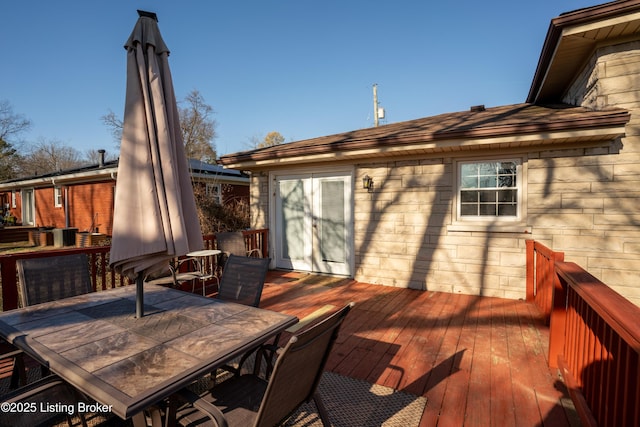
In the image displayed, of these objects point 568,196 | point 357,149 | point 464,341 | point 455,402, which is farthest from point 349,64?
point 455,402

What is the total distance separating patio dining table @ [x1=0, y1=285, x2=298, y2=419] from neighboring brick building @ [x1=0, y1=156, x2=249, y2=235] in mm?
9455

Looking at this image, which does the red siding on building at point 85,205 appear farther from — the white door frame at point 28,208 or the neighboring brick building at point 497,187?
the neighboring brick building at point 497,187

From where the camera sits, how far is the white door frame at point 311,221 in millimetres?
6190

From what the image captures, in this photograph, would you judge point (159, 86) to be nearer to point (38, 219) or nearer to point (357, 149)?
point (357, 149)

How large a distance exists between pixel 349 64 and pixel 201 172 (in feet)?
27.1

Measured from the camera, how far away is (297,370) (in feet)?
4.56

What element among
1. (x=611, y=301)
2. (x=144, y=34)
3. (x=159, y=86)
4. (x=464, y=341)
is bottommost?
(x=464, y=341)

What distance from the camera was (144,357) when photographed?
4.85 feet

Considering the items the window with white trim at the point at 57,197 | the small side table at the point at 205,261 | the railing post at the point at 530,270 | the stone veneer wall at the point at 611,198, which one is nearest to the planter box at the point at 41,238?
the window with white trim at the point at 57,197

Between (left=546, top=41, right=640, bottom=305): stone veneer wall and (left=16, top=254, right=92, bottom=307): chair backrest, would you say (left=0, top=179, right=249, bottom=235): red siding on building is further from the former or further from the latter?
(left=546, top=41, right=640, bottom=305): stone veneer wall

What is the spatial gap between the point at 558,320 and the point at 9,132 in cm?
3724

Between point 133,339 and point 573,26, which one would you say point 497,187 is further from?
point 133,339

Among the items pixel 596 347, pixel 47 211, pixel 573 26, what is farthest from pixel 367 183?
pixel 47 211

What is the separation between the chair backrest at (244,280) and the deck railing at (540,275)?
309 centimetres
